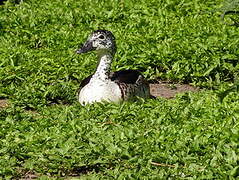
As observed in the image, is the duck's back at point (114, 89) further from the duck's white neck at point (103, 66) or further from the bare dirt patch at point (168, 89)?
the bare dirt patch at point (168, 89)

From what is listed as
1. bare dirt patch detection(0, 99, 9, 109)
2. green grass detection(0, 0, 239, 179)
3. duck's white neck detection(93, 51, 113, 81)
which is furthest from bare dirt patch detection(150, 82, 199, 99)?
bare dirt patch detection(0, 99, 9, 109)

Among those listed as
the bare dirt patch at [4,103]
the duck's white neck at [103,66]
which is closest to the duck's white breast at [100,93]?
the duck's white neck at [103,66]

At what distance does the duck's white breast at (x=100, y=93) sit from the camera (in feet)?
27.8

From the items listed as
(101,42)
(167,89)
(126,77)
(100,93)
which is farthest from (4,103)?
(167,89)

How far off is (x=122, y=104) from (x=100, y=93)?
0.37m

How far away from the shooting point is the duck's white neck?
342 inches

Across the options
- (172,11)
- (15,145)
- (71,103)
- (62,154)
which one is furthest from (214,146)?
(172,11)

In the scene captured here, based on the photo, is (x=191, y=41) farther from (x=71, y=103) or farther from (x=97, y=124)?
(x=97, y=124)

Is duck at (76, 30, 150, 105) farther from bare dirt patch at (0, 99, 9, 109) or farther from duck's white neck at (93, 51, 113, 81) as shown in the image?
bare dirt patch at (0, 99, 9, 109)

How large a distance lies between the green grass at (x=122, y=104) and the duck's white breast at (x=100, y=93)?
195 millimetres

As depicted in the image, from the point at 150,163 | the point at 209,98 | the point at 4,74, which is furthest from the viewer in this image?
the point at 4,74

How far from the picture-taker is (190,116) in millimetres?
7609

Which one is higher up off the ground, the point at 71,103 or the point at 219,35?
the point at 219,35

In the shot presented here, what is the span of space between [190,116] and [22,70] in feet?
9.30
